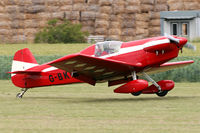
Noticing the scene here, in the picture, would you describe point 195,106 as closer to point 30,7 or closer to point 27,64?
point 27,64

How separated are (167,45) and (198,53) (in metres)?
16.9

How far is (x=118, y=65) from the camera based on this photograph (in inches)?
571

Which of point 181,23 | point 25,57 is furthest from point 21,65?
point 181,23

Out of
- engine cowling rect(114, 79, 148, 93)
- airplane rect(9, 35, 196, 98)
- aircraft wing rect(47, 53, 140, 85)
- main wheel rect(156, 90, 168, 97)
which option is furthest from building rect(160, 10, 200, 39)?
engine cowling rect(114, 79, 148, 93)

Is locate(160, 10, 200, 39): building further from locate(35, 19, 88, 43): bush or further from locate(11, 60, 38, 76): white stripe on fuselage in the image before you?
locate(11, 60, 38, 76): white stripe on fuselage

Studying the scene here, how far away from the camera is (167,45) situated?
47.9 feet

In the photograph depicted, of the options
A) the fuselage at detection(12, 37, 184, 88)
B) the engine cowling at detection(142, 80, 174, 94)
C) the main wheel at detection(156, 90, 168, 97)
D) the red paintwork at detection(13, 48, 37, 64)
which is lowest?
the main wheel at detection(156, 90, 168, 97)

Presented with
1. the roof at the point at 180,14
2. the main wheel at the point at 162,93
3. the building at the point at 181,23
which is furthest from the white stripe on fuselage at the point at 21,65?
the roof at the point at 180,14

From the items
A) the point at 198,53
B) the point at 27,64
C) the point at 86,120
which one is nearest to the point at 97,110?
the point at 86,120

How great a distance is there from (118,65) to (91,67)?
2.40 ft

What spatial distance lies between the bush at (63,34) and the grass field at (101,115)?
23630 mm

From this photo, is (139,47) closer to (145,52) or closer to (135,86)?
(145,52)

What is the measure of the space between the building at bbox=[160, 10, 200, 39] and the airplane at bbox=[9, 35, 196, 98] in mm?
27442

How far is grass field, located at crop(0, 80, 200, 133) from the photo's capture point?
9758 millimetres
